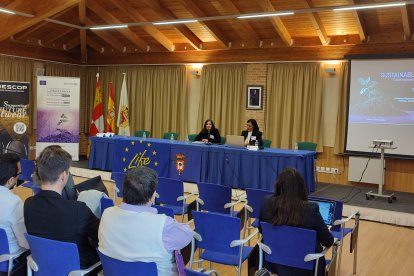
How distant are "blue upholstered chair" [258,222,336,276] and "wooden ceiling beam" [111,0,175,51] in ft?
24.7

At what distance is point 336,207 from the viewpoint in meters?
4.02

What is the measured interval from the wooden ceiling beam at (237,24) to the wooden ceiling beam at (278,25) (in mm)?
707

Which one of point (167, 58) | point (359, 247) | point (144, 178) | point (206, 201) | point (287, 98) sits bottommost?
point (359, 247)

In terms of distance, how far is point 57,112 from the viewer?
34.4 ft

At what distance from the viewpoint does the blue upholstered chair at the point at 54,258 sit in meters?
2.40

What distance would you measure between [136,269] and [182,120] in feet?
29.9

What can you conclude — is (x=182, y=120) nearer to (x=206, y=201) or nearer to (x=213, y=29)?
(x=213, y=29)

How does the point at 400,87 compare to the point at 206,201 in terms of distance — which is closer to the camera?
the point at 206,201

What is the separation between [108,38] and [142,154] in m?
4.24

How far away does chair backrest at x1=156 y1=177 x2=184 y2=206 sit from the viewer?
5.04 m

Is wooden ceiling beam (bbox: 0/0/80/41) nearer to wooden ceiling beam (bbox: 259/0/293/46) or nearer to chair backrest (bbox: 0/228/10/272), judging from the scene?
wooden ceiling beam (bbox: 259/0/293/46)

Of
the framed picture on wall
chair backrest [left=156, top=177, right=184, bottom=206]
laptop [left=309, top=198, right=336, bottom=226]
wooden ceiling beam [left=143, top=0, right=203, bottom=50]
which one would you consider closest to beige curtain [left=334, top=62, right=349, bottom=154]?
the framed picture on wall

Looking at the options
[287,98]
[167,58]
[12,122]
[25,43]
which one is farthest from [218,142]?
[25,43]

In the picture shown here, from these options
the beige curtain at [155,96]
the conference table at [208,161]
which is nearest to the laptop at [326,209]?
the conference table at [208,161]
